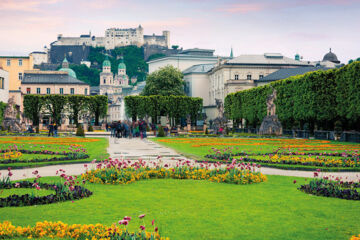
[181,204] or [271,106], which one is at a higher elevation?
[271,106]

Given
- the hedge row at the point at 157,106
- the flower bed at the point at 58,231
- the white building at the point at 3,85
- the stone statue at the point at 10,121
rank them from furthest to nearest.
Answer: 1. the hedge row at the point at 157,106
2. the white building at the point at 3,85
3. the stone statue at the point at 10,121
4. the flower bed at the point at 58,231

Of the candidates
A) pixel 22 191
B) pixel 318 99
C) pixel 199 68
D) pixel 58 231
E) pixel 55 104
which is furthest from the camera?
pixel 199 68

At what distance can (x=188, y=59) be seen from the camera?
124m

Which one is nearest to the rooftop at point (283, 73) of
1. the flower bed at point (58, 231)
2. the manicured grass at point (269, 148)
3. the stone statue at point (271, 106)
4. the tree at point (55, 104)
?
the tree at point (55, 104)

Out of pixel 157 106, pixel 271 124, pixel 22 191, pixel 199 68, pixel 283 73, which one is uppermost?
pixel 199 68

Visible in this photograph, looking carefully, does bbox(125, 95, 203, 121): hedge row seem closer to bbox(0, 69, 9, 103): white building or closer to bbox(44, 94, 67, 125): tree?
bbox(44, 94, 67, 125): tree

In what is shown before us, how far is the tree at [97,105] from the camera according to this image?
76500 mm

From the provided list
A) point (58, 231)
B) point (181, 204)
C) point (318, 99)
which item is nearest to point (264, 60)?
point (318, 99)

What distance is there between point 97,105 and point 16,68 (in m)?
42.1

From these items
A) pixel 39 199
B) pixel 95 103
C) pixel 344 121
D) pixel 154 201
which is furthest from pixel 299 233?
pixel 95 103

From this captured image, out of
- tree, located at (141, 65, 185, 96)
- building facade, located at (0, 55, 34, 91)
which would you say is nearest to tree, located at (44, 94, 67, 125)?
tree, located at (141, 65, 185, 96)

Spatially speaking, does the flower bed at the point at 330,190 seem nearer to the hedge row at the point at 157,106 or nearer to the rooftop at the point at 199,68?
the hedge row at the point at 157,106

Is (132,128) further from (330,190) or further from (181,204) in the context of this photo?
(181,204)

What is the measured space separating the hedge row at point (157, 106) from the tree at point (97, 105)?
469cm
